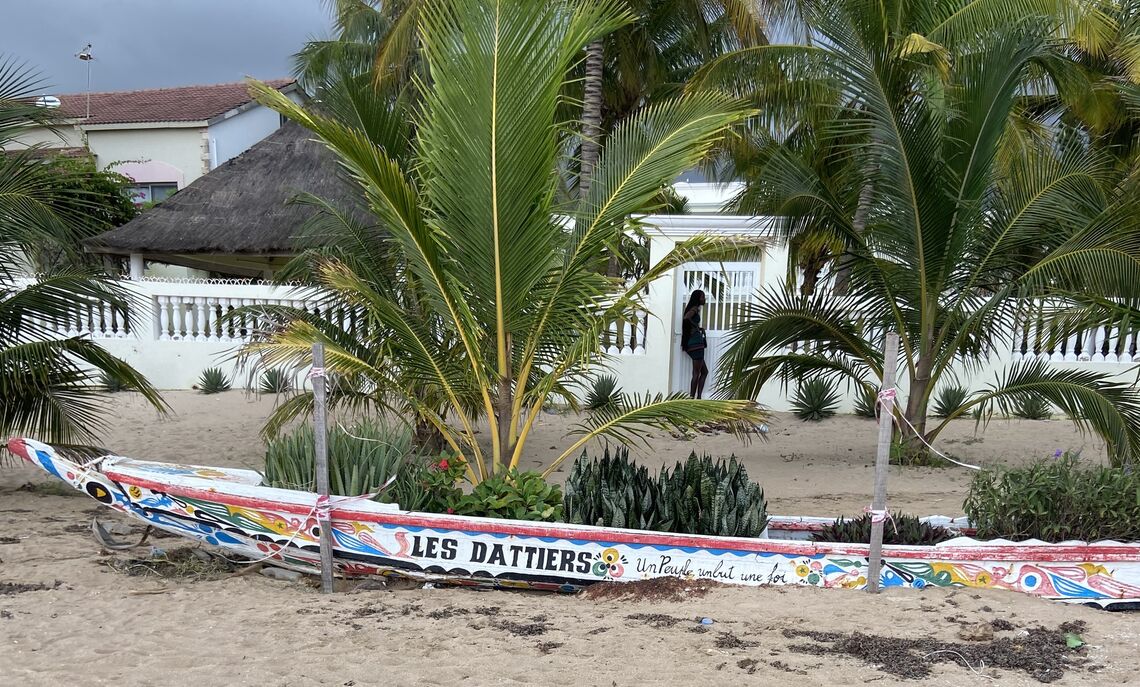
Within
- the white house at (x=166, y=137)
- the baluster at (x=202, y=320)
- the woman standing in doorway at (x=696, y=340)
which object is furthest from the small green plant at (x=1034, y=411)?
the white house at (x=166, y=137)

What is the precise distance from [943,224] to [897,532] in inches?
149

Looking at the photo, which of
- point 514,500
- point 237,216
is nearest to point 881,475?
point 514,500

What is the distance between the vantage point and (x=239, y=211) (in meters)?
18.5

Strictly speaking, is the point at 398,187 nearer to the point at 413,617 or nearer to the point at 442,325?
the point at 442,325

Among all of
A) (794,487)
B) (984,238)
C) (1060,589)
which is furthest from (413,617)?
(984,238)

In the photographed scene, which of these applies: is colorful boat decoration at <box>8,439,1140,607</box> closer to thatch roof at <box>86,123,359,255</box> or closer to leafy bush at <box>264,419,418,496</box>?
leafy bush at <box>264,419,418,496</box>

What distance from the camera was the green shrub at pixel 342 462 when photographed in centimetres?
571

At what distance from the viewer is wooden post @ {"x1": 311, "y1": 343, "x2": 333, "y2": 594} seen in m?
5.34

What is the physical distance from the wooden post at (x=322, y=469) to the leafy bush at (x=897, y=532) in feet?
9.97

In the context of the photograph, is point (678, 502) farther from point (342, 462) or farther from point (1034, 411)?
point (1034, 411)

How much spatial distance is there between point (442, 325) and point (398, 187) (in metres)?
1.39

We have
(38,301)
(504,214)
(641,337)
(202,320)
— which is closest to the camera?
(504,214)

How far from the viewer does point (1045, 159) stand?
8414 mm

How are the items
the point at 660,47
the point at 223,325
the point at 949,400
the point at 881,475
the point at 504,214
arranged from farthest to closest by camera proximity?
the point at 660,47 → the point at 223,325 → the point at 949,400 → the point at 504,214 → the point at 881,475
